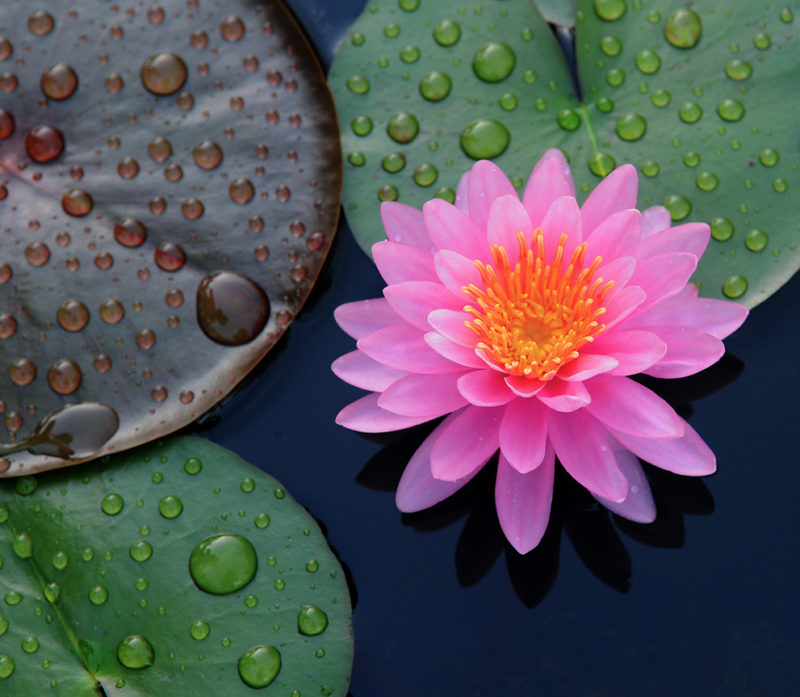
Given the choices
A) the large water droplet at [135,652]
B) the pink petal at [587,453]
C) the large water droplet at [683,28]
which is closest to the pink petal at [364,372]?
the pink petal at [587,453]

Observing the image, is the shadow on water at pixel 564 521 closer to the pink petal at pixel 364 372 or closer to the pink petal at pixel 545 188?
the pink petal at pixel 364 372

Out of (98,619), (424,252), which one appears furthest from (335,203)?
(98,619)

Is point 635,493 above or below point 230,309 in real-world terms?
below

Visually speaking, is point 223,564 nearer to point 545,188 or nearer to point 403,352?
point 403,352

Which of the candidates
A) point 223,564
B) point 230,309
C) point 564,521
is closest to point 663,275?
point 564,521

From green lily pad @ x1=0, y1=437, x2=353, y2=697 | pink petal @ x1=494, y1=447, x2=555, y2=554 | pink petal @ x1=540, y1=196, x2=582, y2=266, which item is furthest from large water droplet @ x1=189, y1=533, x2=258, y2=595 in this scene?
pink petal @ x1=540, y1=196, x2=582, y2=266

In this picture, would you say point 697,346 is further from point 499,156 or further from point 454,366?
point 499,156

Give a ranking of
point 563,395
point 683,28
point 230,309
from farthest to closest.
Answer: point 683,28 → point 230,309 → point 563,395

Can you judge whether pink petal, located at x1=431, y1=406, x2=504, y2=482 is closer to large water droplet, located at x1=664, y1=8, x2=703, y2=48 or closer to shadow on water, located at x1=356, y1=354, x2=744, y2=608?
shadow on water, located at x1=356, y1=354, x2=744, y2=608
